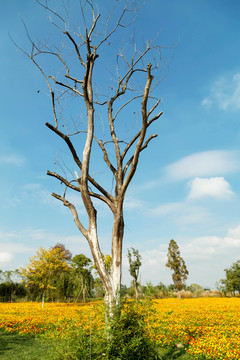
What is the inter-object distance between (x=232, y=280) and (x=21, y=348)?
30244 millimetres

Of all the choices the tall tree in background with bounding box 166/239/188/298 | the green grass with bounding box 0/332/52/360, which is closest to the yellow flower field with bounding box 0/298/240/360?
the green grass with bounding box 0/332/52/360

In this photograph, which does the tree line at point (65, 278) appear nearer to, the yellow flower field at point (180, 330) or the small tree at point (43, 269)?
the small tree at point (43, 269)

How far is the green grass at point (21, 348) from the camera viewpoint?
6.30m

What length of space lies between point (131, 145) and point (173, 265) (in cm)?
2691

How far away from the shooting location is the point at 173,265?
2997 centimetres

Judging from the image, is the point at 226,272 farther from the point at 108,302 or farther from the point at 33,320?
the point at 108,302

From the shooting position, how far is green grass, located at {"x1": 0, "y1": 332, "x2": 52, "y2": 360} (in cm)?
630

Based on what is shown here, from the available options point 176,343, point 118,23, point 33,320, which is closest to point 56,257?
point 33,320

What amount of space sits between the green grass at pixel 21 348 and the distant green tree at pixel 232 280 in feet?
96.1

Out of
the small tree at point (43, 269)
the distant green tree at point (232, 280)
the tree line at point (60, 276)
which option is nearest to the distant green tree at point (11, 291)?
the tree line at point (60, 276)

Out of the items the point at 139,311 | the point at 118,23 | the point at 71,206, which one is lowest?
the point at 139,311

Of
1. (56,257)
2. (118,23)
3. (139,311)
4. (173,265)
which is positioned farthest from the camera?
(173,265)

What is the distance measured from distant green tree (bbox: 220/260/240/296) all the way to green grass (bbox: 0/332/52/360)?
1153 inches

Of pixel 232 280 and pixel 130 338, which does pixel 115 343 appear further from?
pixel 232 280
